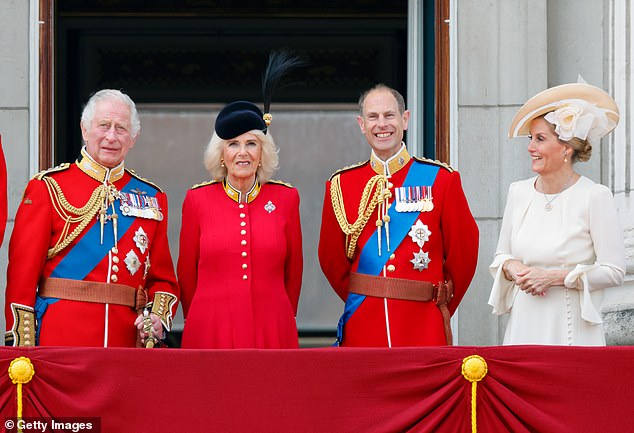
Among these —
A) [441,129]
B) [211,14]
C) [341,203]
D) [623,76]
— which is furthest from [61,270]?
[211,14]

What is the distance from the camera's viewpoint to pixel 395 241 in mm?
5215

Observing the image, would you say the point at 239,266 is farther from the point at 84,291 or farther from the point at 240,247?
the point at 84,291

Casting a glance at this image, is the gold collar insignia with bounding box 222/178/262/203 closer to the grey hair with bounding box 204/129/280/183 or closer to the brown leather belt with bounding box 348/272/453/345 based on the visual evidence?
the grey hair with bounding box 204/129/280/183

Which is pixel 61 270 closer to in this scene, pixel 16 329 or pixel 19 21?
pixel 16 329

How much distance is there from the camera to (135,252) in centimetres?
508

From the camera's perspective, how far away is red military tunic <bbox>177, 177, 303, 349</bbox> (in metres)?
5.07

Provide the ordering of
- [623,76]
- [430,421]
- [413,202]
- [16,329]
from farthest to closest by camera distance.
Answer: [623,76] → [413,202] → [16,329] → [430,421]

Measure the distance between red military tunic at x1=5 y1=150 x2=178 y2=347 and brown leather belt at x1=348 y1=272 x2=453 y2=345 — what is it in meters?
0.74

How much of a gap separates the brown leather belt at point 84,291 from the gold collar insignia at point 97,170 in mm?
420

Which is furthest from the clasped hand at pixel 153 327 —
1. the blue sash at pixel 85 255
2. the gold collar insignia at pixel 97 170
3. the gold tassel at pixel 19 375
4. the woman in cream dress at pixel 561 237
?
the woman in cream dress at pixel 561 237

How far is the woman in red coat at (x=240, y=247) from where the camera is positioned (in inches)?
200

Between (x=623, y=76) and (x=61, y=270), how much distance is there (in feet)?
10.4

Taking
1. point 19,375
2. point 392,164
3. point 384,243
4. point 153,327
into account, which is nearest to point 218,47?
point 392,164

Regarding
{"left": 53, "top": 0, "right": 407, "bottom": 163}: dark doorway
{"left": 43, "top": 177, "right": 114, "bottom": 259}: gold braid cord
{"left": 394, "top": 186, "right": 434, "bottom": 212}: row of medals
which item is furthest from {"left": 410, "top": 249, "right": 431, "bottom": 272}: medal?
{"left": 53, "top": 0, "right": 407, "bottom": 163}: dark doorway
